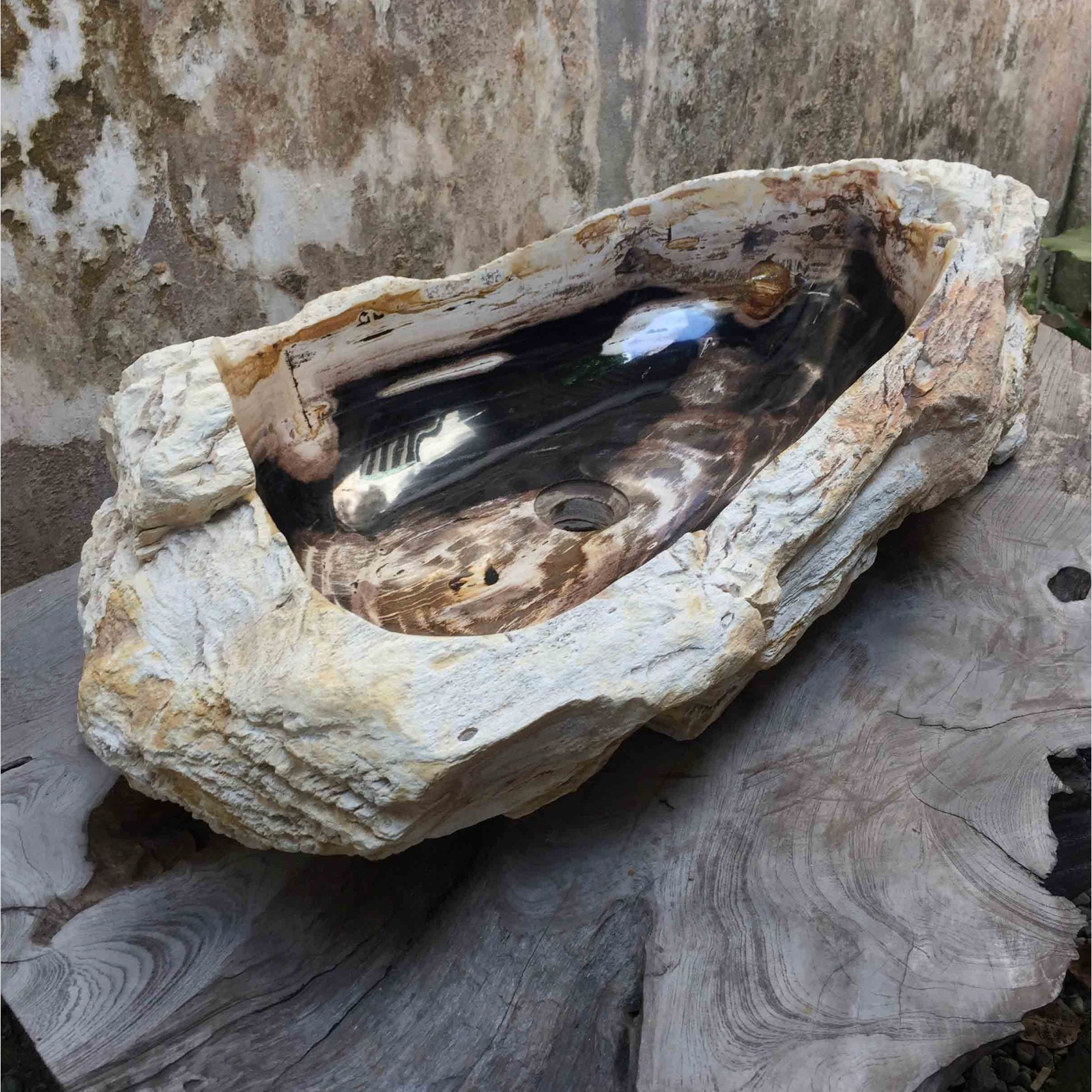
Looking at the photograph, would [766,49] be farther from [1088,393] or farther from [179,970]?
[179,970]

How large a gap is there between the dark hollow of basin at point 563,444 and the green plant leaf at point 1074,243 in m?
2.17

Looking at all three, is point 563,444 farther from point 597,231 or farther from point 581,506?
point 597,231

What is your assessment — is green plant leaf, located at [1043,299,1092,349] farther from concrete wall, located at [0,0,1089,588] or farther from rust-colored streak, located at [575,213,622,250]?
rust-colored streak, located at [575,213,622,250]

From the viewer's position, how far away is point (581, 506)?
4.88 ft

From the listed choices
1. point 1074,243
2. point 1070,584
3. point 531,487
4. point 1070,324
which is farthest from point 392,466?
point 1074,243

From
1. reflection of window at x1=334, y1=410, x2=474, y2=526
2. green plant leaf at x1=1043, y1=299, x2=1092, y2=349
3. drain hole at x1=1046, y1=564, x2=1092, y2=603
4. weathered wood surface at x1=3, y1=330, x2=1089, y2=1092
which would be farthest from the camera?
green plant leaf at x1=1043, y1=299, x2=1092, y2=349

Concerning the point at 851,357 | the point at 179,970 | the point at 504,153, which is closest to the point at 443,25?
the point at 504,153

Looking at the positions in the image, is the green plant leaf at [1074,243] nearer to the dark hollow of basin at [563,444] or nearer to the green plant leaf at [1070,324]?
the green plant leaf at [1070,324]

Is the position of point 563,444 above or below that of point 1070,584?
above

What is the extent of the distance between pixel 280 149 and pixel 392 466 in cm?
63

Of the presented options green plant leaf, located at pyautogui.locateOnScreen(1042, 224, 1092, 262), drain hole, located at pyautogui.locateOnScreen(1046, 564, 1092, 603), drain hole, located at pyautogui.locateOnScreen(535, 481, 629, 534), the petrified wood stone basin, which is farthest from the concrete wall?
green plant leaf, located at pyautogui.locateOnScreen(1042, 224, 1092, 262)

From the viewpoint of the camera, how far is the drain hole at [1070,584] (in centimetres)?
→ 147

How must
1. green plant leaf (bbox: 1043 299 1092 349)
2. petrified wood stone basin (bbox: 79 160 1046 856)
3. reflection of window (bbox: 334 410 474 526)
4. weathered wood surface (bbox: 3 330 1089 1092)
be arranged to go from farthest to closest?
green plant leaf (bbox: 1043 299 1092 349)
reflection of window (bbox: 334 410 474 526)
weathered wood surface (bbox: 3 330 1089 1092)
petrified wood stone basin (bbox: 79 160 1046 856)

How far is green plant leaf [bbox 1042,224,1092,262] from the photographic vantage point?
330cm
